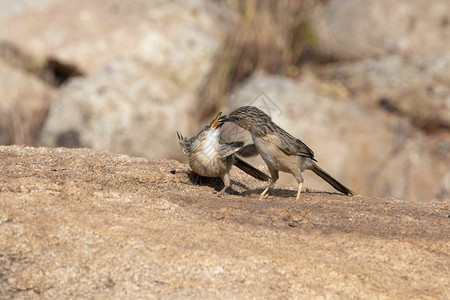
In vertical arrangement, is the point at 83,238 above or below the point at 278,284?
below

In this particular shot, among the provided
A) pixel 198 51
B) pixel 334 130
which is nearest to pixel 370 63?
pixel 334 130

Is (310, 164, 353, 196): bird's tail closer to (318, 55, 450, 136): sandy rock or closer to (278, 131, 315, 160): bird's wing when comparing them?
(278, 131, 315, 160): bird's wing

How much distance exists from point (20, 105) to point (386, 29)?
730 cm

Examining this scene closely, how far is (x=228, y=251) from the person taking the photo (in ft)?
12.4

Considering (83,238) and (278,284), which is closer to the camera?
(278,284)

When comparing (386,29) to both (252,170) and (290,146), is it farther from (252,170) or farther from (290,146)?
(290,146)

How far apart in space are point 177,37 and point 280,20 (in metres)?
2.07

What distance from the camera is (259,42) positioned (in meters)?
12.5

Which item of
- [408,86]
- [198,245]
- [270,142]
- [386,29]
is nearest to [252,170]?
[270,142]

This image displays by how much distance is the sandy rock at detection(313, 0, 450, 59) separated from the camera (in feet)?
41.5

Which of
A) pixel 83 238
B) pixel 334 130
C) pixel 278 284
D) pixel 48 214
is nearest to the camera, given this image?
pixel 278 284

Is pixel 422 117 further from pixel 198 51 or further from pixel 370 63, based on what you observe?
pixel 198 51

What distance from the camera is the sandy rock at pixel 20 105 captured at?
11594 millimetres

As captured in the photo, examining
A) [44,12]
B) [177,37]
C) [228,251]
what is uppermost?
[177,37]
